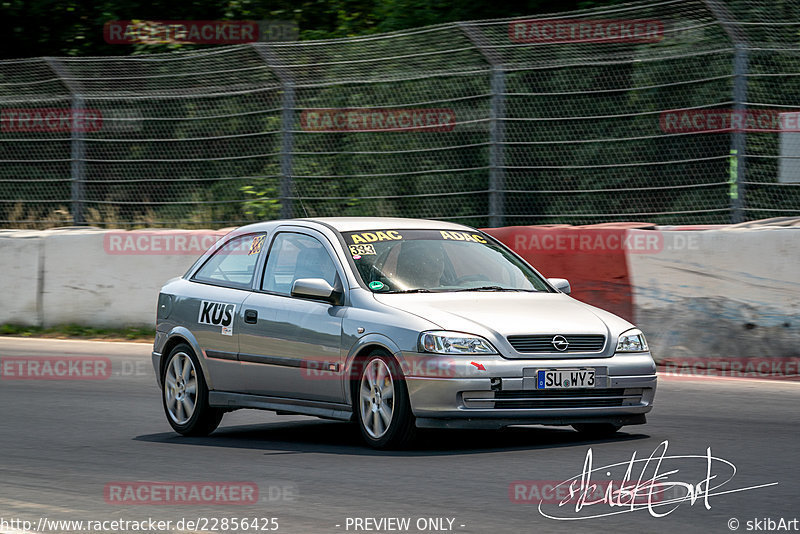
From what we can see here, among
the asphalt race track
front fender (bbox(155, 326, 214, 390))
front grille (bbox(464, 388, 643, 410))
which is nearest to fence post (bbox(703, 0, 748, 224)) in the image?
the asphalt race track

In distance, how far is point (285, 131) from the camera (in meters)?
18.2

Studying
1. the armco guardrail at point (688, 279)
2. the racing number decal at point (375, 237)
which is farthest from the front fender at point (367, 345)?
the armco guardrail at point (688, 279)

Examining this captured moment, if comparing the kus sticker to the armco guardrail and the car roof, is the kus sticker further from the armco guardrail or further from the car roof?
the armco guardrail

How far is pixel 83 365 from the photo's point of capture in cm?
1468

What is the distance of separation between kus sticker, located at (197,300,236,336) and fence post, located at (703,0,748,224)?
20.8 ft

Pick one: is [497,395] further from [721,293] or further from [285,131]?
[285,131]

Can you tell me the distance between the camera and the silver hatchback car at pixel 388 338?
8.39 meters

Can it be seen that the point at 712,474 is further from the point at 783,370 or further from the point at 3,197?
the point at 3,197

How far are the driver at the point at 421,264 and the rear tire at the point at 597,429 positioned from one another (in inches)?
51.7

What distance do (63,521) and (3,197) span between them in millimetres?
14188

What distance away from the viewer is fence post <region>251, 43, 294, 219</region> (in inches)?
714

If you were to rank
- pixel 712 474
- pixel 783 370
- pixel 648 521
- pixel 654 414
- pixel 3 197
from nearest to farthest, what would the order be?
pixel 648 521
pixel 712 474
pixel 654 414
pixel 783 370
pixel 3 197

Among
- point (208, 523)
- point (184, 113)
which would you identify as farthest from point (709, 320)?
point (184, 113)

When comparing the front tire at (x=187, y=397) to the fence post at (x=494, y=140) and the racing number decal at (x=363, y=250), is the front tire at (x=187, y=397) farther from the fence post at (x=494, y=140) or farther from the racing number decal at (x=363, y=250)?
the fence post at (x=494, y=140)
